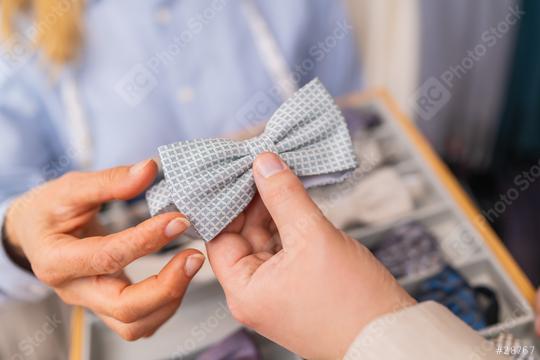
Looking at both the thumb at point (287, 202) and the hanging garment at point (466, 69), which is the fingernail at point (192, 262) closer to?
the thumb at point (287, 202)

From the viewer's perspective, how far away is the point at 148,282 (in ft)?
1.27

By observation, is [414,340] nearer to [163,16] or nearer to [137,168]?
[137,168]

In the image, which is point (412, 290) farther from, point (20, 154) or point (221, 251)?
point (20, 154)

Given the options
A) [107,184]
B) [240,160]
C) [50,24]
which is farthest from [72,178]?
[50,24]

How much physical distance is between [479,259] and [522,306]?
6 cm

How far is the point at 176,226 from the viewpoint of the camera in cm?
35

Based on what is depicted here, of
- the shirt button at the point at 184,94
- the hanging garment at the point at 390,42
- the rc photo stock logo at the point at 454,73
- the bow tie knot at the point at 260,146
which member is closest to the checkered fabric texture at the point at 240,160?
the bow tie knot at the point at 260,146

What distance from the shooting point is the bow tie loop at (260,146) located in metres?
0.38

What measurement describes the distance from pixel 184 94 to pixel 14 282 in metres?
0.34

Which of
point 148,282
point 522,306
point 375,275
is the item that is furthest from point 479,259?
point 148,282

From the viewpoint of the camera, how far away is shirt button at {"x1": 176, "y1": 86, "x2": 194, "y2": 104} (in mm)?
732

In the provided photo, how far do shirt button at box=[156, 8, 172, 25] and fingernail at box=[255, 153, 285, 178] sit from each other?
16.8 inches

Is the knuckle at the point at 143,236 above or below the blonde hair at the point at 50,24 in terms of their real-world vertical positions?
below

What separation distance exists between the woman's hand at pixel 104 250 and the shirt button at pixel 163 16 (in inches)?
13.4
